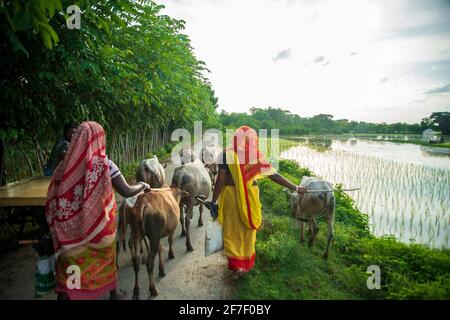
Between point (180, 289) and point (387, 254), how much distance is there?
4.10 metres

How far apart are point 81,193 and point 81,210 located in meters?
0.17

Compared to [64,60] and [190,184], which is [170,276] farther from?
[64,60]

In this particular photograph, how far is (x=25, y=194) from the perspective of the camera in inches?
160

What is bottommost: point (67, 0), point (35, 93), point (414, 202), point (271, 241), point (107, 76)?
point (414, 202)

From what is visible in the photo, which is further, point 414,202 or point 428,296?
point 414,202

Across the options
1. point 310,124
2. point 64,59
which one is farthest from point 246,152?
point 310,124

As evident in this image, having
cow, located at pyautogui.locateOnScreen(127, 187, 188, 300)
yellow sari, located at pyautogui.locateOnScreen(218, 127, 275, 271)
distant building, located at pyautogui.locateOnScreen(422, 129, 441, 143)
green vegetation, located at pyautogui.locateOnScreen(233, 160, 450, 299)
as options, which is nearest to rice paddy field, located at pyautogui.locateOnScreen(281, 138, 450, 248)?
green vegetation, located at pyautogui.locateOnScreen(233, 160, 450, 299)

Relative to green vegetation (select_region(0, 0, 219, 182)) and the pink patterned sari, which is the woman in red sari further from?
green vegetation (select_region(0, 0, 219, 182))

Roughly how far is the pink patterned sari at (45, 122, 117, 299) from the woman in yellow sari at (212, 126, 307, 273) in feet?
5.28

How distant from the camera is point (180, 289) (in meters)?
3.84

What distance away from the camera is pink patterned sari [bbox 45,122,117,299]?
280 centimetres

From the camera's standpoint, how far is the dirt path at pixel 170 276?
3.72 meters
